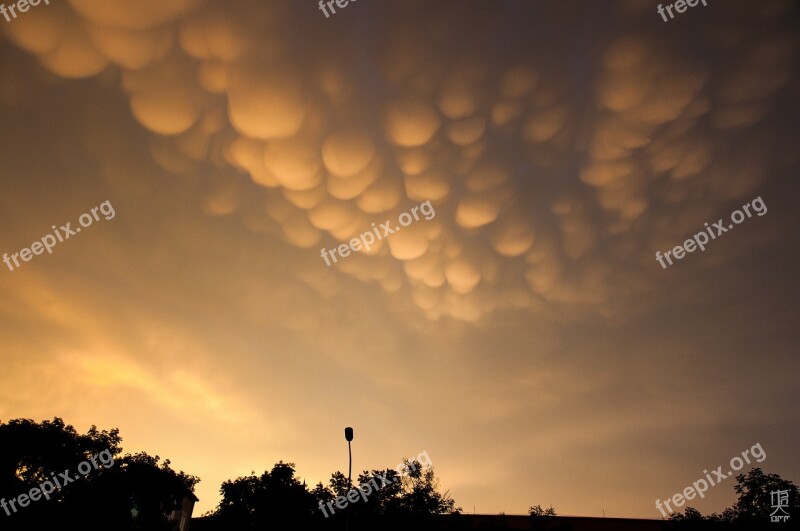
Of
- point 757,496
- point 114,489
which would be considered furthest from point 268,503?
point 757,496

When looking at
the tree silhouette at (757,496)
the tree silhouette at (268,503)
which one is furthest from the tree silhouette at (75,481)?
the tree silhouette at (757,496)

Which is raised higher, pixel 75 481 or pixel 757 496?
pixel 75 481

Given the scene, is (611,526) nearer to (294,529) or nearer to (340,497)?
(340,497)

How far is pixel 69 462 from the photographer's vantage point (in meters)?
41.0

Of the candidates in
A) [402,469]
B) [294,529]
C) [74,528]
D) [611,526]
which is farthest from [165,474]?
[611,526]

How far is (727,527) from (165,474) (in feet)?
169

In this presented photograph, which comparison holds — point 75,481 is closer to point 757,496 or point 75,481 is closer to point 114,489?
point 114,489

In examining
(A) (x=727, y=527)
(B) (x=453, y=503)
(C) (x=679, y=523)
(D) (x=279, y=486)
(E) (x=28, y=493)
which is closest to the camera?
(A) (x=727, y=527)

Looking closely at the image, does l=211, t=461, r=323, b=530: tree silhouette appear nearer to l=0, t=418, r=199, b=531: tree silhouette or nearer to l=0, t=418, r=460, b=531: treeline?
l=0, t=418, r=460, b=531: treeline

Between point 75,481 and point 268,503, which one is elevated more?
point 75,481

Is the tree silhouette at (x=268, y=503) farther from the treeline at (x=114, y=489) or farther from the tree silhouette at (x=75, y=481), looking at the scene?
the tree silhouette at (x=75, y=481)

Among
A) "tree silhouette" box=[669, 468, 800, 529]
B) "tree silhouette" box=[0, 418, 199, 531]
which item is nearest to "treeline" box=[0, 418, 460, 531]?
→ "tree silhouette" box=[0, 418, 199, 531]

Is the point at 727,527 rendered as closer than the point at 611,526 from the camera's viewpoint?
Yes

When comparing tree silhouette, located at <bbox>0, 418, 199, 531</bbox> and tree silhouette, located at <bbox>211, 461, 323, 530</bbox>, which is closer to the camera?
tree silhouette, located at <bbox>211, 461, 323, 530</bbox>
